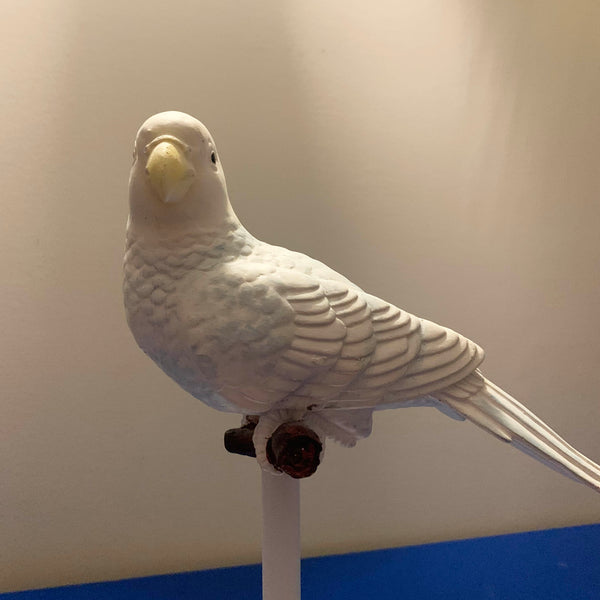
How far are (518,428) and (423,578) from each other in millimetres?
556

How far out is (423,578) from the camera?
48.9 inches

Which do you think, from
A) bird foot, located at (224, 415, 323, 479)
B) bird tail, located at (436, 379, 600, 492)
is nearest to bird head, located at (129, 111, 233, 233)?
bird foot, located at (224, 415, 323, 479)

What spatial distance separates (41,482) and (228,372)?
0.73 m

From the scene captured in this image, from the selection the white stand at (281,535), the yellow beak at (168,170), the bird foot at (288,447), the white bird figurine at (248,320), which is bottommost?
the white stand at (281,535)

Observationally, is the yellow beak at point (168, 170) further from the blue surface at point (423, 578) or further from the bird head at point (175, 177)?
the blue surface at point (423, 578)

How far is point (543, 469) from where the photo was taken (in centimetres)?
144

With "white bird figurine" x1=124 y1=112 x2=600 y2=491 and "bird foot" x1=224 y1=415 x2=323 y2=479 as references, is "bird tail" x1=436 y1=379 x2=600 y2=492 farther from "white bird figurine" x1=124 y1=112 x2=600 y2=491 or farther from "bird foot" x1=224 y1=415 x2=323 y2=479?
"bird foot" x1=224 y1=415 x2=323 y2=479

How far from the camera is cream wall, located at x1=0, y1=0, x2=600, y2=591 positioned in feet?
3.87

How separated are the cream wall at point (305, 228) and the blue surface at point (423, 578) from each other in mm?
59

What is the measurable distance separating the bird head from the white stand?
359mm

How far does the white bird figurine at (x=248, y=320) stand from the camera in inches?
28.6

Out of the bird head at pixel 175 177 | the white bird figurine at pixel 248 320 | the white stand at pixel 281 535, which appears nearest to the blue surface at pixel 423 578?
the white stand at pixel 281 535

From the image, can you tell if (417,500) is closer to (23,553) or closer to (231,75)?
(23,553)

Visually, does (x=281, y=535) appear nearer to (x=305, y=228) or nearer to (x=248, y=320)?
(x=248, y=320)
